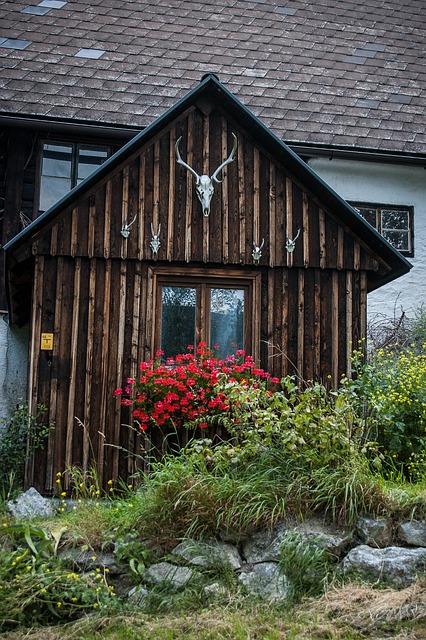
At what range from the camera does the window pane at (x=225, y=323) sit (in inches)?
373

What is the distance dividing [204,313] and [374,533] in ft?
12.2

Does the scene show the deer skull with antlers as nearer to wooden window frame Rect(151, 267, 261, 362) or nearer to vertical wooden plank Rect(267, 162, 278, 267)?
vertical wooden plank Rect(267, 162, 278, 267)

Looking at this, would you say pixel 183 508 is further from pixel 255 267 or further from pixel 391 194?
pixel 391 194

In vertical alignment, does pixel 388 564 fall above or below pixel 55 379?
below

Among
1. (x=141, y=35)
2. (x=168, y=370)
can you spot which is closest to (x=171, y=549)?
(x=168, y=370)

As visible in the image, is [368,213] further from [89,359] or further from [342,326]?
[89,359]

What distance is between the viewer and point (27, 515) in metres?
7.36

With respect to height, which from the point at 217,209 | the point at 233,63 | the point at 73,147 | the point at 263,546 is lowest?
the point at 263,546

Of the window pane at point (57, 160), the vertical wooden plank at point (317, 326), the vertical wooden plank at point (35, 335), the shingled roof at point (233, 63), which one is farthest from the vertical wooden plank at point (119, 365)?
the shingled roof at point (233, 63)

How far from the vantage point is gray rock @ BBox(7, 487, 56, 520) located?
7387 mm

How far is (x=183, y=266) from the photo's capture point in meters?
9.47

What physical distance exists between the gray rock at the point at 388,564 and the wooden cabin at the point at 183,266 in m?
3.35

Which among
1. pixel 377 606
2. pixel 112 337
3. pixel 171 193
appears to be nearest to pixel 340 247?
pixel 171 193

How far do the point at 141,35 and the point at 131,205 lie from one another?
294 inches
